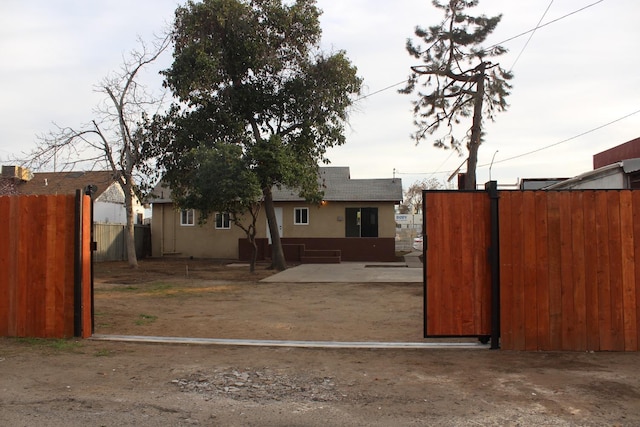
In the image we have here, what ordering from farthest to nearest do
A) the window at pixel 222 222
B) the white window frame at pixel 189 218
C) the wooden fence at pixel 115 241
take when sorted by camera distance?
the white window frame at pixel 189 218
the window at pixel 222 222
the wooden fence at pixel 115 241

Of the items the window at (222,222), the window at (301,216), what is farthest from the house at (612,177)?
the window at (222,222)

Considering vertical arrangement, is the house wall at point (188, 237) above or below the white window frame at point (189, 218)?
below

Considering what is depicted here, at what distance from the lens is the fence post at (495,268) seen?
6297 mm

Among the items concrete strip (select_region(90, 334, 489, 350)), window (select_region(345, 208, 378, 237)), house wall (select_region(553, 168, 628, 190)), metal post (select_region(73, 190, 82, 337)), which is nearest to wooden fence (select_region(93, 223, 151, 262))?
window (select_region(345, 208, 378, 237))

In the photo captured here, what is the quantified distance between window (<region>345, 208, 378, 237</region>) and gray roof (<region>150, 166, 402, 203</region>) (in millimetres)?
698

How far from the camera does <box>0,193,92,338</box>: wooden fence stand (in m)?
6.81

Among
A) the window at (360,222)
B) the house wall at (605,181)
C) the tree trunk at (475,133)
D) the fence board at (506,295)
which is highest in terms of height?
the tree trunk at (475,133)

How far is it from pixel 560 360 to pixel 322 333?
328 centimetres

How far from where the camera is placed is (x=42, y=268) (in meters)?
6.82

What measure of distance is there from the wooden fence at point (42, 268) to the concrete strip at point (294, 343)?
563 millimetres

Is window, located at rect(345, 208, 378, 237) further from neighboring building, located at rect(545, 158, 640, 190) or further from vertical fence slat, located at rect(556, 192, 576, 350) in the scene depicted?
vertical fence slat, located at rect(556, 192, 576, 350)

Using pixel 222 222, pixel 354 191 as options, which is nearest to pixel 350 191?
pixel 354 191

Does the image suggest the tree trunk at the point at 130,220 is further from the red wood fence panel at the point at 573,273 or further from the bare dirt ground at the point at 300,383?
the red wood fence panel at the point at 573,273

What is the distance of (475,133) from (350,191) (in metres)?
8.21
